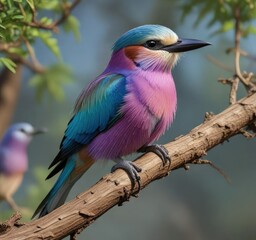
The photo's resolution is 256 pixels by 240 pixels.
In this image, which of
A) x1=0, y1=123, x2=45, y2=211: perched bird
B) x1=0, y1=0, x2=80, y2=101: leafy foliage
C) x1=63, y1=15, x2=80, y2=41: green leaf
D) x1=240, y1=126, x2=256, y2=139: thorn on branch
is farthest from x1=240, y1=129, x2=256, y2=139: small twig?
x1=0, y1=123, x2=45, y2=211: perched bird

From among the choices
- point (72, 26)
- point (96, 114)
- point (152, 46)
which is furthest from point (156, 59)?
point (72, 26)

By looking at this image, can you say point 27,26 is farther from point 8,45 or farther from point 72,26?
point 72,26

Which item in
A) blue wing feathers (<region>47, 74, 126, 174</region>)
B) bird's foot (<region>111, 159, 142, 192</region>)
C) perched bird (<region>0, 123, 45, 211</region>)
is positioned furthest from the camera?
perched bird (<region>0, 123, 45, 211</region>)

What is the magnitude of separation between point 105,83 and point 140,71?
71mm

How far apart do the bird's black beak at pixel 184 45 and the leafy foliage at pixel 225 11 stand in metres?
0.38

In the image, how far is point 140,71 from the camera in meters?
1.40

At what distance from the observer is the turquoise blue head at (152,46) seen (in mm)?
1362

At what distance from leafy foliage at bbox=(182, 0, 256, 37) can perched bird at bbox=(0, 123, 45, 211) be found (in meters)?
0.83

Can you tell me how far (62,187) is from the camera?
141 cm

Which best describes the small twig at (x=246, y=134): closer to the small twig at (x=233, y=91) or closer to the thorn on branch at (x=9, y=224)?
the small twig at (x=233, y=91)

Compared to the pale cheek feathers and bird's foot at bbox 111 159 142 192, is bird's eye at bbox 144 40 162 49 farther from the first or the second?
bird's foot at bbox 111 159 142 192

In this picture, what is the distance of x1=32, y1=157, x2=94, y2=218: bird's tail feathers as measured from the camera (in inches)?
54.4

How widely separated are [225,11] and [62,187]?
0.69 m

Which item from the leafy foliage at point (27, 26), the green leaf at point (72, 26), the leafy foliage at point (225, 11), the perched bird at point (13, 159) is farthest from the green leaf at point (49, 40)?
the perched bird at point (13, 159)
